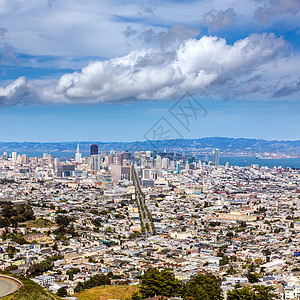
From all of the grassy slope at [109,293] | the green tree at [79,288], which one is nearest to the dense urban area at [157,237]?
the green tree at [79,288]

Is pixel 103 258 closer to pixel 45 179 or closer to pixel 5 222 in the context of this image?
pixel 5 222

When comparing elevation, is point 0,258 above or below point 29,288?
below

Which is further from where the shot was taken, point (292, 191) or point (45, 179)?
point (45, 179)

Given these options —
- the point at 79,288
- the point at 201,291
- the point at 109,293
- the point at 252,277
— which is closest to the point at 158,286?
the point at 201,291

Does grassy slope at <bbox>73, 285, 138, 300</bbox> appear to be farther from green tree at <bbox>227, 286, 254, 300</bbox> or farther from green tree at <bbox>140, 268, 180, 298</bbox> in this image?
green tree at <bbox>227, 286, 254, 300</bbox>

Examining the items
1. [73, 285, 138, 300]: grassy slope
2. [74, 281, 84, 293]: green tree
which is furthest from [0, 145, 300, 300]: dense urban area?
[73, 285, 138, 300]: grassy slope

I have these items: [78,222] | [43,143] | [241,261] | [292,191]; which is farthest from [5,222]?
[43,143]
